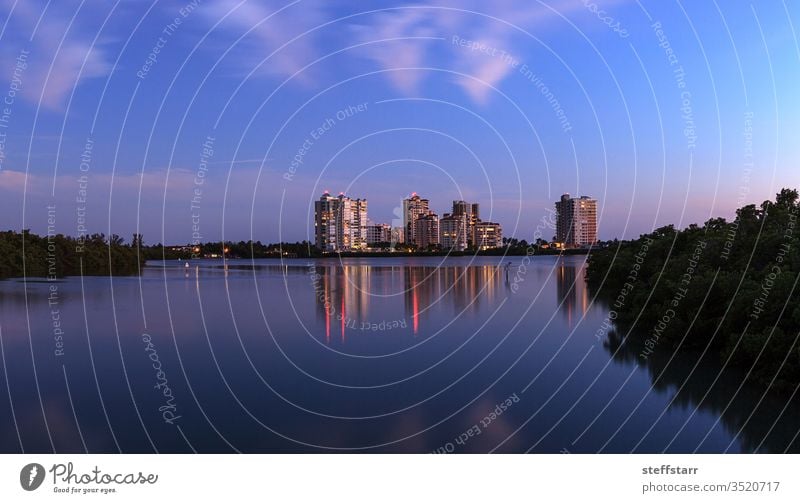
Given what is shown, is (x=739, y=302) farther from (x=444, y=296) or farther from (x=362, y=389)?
(x=444, y=296)

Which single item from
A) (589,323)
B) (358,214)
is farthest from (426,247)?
(589,323)

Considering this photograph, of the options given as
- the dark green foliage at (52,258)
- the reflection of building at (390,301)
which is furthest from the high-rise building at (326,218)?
the reflection of building at (390,301)

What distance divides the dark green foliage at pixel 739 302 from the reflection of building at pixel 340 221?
72.1m

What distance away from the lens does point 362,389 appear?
14.2m

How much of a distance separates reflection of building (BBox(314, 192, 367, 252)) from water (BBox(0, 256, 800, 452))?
2712 inches

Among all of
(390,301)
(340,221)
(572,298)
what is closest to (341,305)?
(390,301)

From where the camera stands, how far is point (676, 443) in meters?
10.3

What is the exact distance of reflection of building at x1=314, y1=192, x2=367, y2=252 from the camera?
98.1 m

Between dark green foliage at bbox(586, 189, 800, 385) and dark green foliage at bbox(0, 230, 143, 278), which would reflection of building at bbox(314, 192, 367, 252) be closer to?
dark green foliage at bbox(0, 230, 143, 278)

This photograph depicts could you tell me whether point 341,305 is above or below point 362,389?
above

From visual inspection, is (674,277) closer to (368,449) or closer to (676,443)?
(676,443)

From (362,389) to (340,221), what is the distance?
86.0 meters

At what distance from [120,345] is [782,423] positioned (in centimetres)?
1747

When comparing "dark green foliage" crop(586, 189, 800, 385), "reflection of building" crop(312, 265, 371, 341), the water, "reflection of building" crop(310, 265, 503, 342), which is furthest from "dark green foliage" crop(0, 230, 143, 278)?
"dark green foliage" crop(586, 189, 800, 385)
